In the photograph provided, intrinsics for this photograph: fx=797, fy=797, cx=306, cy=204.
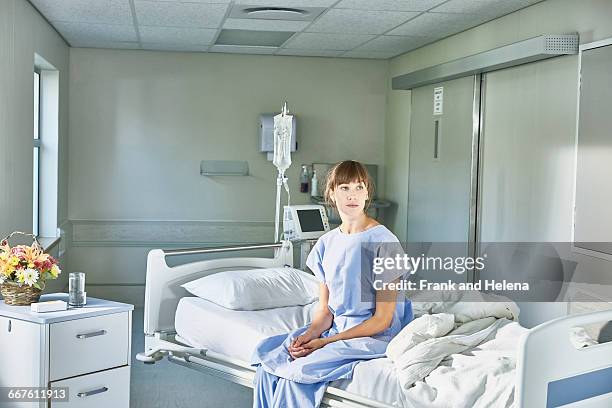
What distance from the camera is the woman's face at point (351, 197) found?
3.18 meters

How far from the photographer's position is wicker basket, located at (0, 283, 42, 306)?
340 centimetres

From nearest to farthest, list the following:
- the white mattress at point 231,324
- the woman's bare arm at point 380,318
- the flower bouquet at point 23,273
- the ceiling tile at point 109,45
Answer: the woman's bare arm at point 380,318, the flower bouquet at point 23,273, the white mattress at point 231,324, the ceiling tile at point 109,45

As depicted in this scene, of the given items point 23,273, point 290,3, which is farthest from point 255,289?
point 290,3

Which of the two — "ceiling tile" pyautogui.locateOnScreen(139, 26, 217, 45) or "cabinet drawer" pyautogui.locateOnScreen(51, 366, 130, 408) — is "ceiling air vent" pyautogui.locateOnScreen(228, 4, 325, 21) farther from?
"cabinet drawer" pyautogui.locateOnScreen(51, 366, 130, 408)

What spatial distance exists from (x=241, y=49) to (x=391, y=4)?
222 centimetres

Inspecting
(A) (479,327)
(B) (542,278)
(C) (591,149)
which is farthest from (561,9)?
(A) (479,327)

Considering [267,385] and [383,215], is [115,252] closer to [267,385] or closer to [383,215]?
[383,215]

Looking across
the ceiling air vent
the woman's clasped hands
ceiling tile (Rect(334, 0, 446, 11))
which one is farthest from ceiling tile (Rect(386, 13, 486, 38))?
the woman's clasped hands

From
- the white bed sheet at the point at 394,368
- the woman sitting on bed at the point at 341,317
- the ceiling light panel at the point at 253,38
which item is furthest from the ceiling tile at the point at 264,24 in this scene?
the woman sitting on bed at the point at 341,317

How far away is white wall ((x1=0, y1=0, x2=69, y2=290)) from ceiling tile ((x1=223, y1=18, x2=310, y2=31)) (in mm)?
1252

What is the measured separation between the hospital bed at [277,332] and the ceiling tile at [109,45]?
2.63 m

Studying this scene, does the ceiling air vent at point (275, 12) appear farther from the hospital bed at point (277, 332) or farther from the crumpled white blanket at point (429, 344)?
the crumpled white blanket at point (429, 344)

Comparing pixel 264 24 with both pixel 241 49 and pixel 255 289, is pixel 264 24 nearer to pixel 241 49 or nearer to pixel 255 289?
pixel 241 49

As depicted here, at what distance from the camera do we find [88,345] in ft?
10.8
